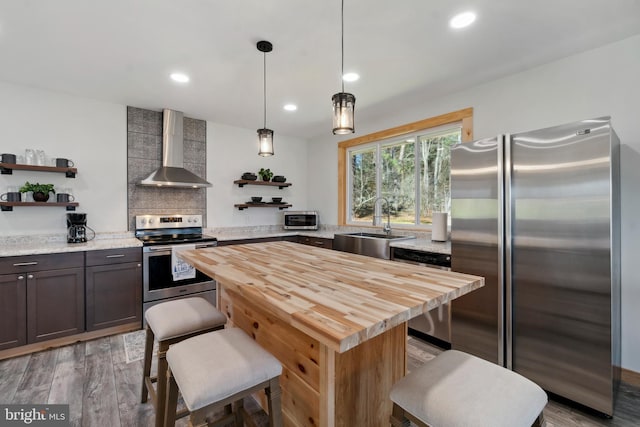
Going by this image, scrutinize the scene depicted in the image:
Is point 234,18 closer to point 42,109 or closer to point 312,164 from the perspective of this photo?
point 42,109

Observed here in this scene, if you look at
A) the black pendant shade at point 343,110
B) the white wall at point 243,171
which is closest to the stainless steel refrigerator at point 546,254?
the black pendant shade at point 343,110

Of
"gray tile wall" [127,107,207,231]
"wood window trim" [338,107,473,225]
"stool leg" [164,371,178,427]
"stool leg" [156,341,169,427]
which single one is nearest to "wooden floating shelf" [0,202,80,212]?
"gray tile wall" [127,107,207,231]

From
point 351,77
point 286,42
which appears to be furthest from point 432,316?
point 286,42

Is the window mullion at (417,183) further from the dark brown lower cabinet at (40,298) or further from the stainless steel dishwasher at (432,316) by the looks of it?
the dark brown lower cabinet at (40,298)

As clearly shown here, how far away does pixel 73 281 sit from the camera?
2783mm

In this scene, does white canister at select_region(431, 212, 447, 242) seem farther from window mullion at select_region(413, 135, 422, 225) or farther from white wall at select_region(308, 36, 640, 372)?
white wall at select_region(308, 36, 640, 372)

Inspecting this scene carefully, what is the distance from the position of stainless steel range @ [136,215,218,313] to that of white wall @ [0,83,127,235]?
1.17ft

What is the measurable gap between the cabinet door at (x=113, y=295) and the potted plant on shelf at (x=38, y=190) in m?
0.90

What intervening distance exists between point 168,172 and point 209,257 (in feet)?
7.25

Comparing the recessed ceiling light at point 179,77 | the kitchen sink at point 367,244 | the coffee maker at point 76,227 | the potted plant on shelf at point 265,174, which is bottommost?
the kitchen sink at point 367,244

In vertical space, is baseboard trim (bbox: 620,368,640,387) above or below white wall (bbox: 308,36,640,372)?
below

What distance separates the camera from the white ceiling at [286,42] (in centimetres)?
183

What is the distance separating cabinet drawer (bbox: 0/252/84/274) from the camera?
251cm

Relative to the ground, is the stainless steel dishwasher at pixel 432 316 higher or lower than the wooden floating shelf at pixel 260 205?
lower
